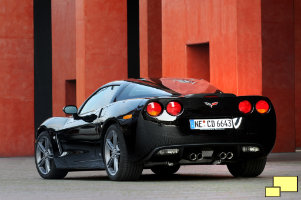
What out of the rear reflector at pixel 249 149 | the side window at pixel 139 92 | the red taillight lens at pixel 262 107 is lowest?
the rear reflector at pixel 249 149

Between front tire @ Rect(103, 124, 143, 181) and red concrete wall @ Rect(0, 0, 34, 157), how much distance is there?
41.6 ft

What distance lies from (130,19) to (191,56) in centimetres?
1291

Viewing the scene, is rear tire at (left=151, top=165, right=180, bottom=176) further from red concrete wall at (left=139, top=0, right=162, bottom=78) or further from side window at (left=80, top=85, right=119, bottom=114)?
red concrete wall at (left=139, top=0, right=162, bottom=78)

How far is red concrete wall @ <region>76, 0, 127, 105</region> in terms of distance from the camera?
2311cm

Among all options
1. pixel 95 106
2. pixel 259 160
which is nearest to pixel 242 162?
pixel 259 160

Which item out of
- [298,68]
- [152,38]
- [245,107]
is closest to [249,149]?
[245,107]

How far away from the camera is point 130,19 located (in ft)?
101

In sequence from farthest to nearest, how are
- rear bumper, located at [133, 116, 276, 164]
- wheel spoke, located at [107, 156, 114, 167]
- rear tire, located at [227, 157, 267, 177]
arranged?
rear tire, located at [227, 157, 267, 177] → wheel spoke, located at [107, 156, 114, 167] → rear bumper, located at [133, 116, 276, 164]

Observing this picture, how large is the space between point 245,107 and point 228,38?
25.7 ft

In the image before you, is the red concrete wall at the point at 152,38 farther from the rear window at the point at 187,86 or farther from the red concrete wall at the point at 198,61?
the rear window at the point at 187,86

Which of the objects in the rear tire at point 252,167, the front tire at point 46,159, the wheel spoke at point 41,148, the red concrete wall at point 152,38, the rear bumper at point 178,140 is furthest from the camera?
the red concrete wall at point 152,38

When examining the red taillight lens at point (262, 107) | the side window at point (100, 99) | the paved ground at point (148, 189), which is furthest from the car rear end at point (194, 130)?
the side window at point (100, 99)

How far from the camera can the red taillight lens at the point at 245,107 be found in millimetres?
9211

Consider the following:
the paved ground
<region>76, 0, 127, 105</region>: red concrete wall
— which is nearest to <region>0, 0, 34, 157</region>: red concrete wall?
<region>76, 0, 127, 105</region>: red concrete wall
